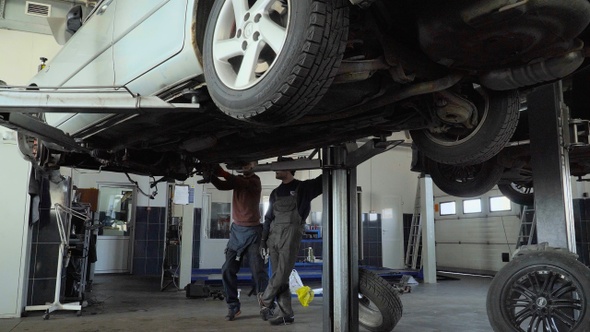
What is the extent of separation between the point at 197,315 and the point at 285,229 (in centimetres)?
165

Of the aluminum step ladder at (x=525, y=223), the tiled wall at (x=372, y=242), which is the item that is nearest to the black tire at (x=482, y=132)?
the aluminum step ladder at (x=525, y=223)

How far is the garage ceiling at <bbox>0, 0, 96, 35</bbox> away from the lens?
5.95 m

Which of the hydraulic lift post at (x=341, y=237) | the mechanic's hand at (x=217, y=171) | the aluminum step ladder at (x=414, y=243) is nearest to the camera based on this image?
the hydraulic lift post at (x=341, y=237)

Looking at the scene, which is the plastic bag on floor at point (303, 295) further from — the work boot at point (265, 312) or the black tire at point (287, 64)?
the black tire at point (287, 64)

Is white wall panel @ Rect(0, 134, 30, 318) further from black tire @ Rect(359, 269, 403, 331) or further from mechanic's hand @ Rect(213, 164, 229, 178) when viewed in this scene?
black tire @ Rect(359, 269, 403, 331)

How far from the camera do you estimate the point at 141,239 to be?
1022 centimetres

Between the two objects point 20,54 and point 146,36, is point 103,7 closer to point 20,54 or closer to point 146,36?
point 146,36

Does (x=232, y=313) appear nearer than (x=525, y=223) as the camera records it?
Yes

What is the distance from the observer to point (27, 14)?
5.98 metres

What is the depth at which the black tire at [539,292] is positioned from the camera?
2285mm

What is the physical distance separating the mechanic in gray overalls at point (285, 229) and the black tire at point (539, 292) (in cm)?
178

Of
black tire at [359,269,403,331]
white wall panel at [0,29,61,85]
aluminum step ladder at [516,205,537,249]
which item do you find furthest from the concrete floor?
white wall panel at [0,29,61,85]

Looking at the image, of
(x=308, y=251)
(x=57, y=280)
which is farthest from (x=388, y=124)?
(x=308, y=251)

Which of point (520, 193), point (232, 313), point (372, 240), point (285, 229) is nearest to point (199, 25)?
point (285, 229)
